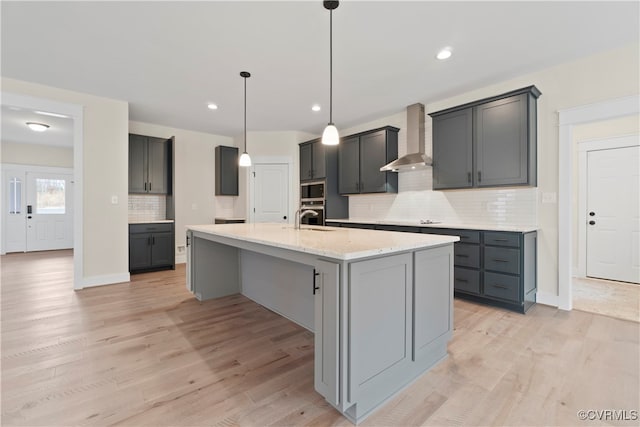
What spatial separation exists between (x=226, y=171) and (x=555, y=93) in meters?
5.37

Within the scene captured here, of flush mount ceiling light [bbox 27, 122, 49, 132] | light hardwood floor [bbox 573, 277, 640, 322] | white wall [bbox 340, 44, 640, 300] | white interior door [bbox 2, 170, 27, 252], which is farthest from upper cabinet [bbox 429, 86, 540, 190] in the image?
white interior door [bbox 2, 170, 27, 252]

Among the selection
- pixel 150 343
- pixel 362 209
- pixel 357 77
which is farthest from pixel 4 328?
pixel 362 209

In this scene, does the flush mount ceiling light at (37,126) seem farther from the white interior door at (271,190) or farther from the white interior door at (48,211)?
the white interior door at (271,190)

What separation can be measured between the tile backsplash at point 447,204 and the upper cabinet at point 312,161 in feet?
2.82

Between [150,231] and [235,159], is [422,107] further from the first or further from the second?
[150,231]

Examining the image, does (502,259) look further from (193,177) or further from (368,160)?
(193,177)

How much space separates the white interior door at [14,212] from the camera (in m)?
6.88

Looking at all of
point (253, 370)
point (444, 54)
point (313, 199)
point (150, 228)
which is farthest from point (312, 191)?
point (253, 370)

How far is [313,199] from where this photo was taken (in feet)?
17.9

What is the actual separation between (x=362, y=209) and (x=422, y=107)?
196 cm

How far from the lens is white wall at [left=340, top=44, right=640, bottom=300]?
2.79 metres

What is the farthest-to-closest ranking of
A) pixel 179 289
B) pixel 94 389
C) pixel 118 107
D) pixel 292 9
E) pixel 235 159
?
pixel 235 159 < pixel 118 107 < pixel 179 289 < pixel 292 9 < pixel 94 389

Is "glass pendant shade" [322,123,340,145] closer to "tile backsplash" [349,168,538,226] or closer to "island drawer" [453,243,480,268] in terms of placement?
"island drawer" [453,243,480,268]

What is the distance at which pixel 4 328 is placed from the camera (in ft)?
8.59
